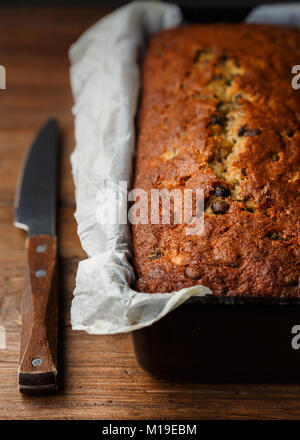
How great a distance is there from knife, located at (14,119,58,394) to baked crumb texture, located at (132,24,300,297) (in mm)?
276

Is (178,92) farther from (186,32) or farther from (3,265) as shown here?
(3,265)

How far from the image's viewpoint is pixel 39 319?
145 centimetres

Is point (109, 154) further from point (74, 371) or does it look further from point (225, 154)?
point (74, 371)

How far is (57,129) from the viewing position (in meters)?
2.08

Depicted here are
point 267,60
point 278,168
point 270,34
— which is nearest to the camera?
point 278,168

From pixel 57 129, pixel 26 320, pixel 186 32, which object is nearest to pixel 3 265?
pixel 26 320

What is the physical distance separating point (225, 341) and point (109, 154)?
0.59 metres

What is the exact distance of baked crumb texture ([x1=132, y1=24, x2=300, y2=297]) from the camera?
130 cm
